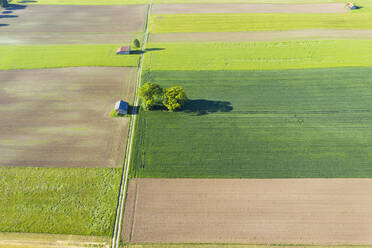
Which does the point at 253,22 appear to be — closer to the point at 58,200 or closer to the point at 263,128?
the point at 263,128

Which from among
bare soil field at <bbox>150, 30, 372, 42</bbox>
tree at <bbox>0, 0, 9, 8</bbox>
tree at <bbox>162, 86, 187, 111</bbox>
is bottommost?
tree at <bbox>162, 86, 187, 111</bbox>

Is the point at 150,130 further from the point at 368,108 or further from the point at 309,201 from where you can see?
the point at 368,108

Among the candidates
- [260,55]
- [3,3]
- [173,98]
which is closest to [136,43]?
[173,98]

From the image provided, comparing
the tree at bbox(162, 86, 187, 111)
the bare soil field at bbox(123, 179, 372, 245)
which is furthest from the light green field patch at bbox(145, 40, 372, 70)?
the bare soil field at bbox(123, 179, 372, 245)

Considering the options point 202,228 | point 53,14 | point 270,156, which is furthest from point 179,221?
point 53,14

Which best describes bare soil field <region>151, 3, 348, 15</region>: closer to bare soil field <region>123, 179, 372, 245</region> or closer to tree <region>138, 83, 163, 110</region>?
tree <region>138, 83, 163, 110</region>

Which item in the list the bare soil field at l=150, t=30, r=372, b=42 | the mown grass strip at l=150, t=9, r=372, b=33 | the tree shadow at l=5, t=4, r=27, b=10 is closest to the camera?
the bare soil field at l=150, t=30, r=372, b=42
